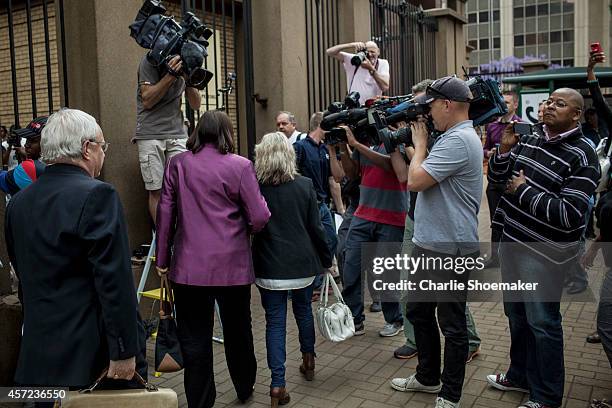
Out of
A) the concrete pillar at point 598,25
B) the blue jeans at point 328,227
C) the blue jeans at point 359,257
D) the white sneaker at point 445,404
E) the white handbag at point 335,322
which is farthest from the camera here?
the concrete pillar at point 598,25

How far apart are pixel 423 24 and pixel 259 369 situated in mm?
Result: 9600

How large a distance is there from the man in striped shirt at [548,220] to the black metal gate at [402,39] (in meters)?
6.82

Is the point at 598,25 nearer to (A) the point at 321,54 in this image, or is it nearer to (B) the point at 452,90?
(A) the point at 321,54

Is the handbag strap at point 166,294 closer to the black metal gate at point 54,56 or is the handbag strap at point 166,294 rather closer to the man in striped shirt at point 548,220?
the man in striped shirt at point 548,220

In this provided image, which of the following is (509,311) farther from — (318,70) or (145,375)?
(318,70)

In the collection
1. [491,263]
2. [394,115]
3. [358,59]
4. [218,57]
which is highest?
[218,57]

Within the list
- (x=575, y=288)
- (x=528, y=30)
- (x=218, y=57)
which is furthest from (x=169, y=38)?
(x=528, y=30)

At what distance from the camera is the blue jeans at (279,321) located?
4191mm

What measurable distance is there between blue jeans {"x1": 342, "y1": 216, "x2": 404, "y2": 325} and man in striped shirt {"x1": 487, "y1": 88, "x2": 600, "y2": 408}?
5.04 ft

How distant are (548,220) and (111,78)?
394 cm

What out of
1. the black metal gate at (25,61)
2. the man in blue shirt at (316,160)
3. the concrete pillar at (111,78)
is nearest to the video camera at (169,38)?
the concrete pillar at (111,78)

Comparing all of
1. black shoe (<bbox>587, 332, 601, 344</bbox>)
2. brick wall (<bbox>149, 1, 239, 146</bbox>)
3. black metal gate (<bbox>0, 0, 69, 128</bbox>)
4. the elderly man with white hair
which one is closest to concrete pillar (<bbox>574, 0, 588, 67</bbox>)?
brick wall (<bbox>149, 1, 239, 146</bbox>)

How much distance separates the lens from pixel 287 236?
167 inches

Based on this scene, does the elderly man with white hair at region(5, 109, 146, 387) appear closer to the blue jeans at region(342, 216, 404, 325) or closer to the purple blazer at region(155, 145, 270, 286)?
the purple blazer at region(155, 145, 270, 286)
